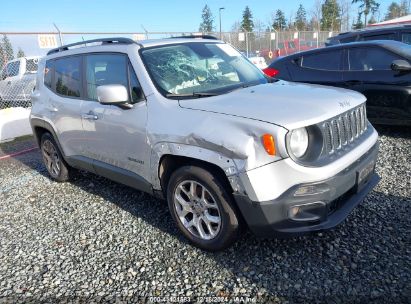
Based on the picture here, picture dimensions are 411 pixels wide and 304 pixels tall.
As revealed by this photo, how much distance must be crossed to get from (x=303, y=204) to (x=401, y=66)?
4040mm

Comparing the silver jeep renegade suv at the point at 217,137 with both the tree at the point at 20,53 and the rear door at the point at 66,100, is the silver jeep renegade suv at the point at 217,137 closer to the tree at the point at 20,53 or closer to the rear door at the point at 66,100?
the rear door at the point at 66,100

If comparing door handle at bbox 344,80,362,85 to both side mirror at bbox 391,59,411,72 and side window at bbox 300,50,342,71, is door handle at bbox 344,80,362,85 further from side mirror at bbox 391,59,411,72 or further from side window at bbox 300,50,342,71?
side mirror at bbox 391,59,411,72

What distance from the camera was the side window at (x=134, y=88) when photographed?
11.5ft

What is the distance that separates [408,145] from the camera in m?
5.58

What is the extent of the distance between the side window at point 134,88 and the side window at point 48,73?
1.92m

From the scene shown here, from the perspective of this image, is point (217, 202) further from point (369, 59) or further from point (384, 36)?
point (384, 36)

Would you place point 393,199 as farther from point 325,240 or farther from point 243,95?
point 243,95

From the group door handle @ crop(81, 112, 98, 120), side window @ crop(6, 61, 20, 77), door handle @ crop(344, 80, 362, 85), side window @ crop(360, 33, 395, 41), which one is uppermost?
side window @ crop(360, 33, 395, 41)

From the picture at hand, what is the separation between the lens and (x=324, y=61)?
662 centimetres

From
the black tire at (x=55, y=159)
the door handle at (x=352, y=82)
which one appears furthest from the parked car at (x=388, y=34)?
the black tire at (x=55, y=159)

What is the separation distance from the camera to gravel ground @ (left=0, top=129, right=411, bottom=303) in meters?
2.75

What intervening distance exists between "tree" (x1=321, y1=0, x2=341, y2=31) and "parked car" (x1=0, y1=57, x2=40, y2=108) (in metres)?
66.5

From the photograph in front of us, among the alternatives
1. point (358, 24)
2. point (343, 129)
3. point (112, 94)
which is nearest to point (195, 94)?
point (112, 94)

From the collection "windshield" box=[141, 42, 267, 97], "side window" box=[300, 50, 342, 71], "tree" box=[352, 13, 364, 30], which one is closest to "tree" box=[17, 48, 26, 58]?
"side window" box=[300, 50, 342, 71]
